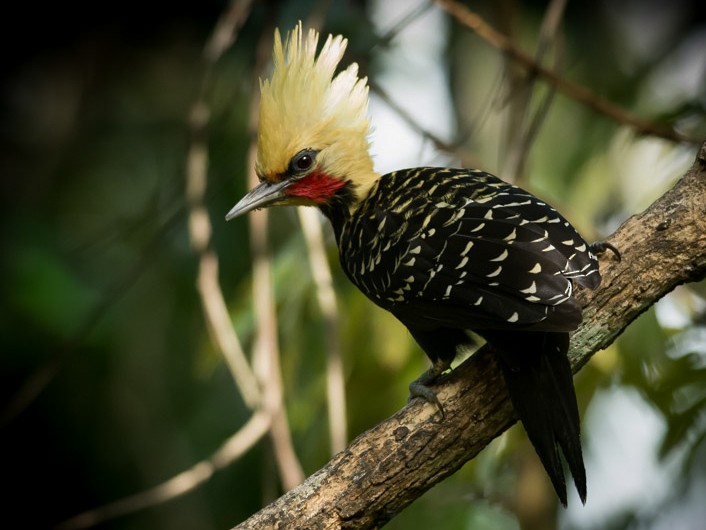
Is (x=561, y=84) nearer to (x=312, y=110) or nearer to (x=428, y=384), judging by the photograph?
(x=312, y=110)

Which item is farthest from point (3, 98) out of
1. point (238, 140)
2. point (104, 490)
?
point (104, 490)

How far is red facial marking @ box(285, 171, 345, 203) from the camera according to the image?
4.00 metres

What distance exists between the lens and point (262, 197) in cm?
391

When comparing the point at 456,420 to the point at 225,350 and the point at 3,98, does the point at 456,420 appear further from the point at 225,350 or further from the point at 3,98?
the point at 3,98

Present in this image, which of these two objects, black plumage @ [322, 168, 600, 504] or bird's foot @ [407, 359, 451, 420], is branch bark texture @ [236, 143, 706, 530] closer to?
bird's foot @ [407, 359, 451, 420]

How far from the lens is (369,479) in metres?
3.02

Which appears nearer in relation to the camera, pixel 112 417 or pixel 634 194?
pixel 634 194

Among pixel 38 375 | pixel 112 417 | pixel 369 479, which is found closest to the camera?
pixel 369 479

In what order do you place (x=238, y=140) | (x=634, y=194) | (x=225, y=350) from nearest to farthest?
(x=225, y=350)
(x=634, y=194)
(x=238, y=140)

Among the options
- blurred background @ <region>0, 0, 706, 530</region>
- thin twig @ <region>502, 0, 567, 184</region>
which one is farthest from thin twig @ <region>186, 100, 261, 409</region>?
thin twig @ <region>502, 0, 567, 184</region>

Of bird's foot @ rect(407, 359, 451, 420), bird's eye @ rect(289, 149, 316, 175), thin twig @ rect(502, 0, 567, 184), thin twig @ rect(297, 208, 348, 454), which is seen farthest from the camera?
thin twig @ rect(502, 0, 567, 184)

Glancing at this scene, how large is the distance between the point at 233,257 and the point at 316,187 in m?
3.11

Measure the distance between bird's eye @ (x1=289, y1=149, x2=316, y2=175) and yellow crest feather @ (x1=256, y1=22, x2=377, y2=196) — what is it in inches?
0.9

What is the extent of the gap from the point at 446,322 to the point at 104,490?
16.7ft
